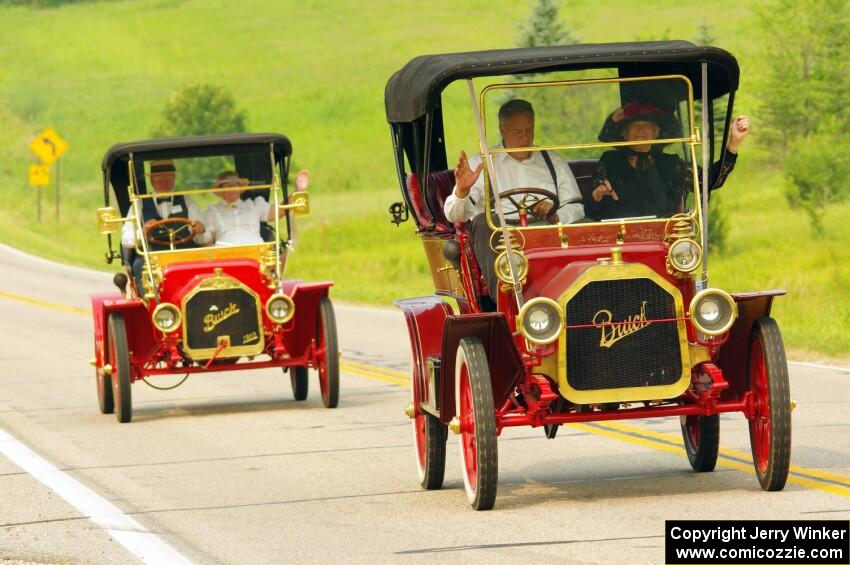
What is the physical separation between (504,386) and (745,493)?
1.39 m

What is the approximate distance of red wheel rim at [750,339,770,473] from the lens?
8.38 metres

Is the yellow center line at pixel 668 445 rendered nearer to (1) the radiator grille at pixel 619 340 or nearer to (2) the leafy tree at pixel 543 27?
(1) the radiator grille at pixel 619 340

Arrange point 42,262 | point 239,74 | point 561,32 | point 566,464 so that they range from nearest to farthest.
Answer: point 566,464
point 42,262
point 561,32
point 239,74

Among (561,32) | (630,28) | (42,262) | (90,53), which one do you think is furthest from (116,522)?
(90,53)

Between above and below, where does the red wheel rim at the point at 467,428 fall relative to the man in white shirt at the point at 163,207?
below

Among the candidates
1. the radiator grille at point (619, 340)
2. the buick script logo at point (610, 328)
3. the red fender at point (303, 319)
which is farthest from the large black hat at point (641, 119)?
the red fender at point (303, 319)

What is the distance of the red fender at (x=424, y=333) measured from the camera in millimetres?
9383

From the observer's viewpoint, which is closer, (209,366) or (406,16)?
(209,366)

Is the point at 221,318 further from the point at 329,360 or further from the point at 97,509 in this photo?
the point at 97,509

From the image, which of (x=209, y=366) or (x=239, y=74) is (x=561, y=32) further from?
(x=239, y=74)

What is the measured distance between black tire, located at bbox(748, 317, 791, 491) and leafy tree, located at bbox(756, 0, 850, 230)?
29.5m

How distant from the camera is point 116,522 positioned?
27.9ft

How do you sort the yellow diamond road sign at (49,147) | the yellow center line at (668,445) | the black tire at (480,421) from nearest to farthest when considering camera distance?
the black tire at (480,421) < the yellow center line at (668,445) < the yellow diamond road sign at (49,147)

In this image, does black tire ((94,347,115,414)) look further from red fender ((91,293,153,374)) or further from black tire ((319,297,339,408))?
black tire ((319,297,339,408))
